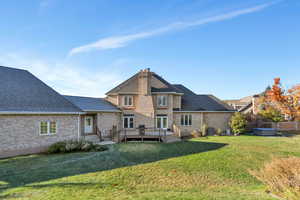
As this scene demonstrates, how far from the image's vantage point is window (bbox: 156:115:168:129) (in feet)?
70.1

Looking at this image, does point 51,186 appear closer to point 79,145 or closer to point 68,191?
point 68,191

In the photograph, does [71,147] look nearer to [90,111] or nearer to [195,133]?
[90,111]

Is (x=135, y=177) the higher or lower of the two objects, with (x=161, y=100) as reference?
lower

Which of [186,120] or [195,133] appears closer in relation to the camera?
[195,133]

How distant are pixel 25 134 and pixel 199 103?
2127cm

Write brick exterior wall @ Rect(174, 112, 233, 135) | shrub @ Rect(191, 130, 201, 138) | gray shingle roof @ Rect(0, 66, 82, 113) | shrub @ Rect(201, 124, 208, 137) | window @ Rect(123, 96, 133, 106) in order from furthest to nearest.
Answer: brick exterior wall @ Rect(174, 112, 233, 135)
shrub @ Rect(201, 124, 208, 137)
window @ Rect(123, 96, 133, 106)
shrub @ Rect(191, 130, 201, 138)
gray shingle roof @ Rect(0, 66, 82, 113)

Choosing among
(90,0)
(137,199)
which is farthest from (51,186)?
(90,0)

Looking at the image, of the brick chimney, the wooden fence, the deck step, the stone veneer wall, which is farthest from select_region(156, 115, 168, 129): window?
the wooden fence

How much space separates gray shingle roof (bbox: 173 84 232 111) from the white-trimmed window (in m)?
15.9

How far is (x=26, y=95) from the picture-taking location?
13.6 m

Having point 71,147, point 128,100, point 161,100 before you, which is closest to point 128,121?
point 128,100

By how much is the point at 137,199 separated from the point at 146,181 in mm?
2359

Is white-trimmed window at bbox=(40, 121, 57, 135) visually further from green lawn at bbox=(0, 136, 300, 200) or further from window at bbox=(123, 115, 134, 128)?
window at bbox=(123, 115, 134, 128)

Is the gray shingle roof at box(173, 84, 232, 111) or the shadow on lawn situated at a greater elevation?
the gray shingle roof at box(173, 84, 232, 111)
